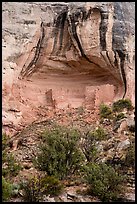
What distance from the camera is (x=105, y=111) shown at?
2323 centimetres

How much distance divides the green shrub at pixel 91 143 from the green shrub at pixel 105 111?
3388mm

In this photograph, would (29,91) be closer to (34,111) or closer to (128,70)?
(34,111)

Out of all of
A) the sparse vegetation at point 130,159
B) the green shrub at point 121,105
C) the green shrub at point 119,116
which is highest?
the green shrub at point 121,105

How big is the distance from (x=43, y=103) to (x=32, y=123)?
209cm

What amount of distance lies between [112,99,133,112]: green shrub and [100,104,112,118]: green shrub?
357 millimetres

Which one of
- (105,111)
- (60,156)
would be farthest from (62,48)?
(60,156)

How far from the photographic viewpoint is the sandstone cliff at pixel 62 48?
23.9m

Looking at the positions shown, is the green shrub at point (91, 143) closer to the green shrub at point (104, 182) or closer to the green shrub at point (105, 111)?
the green shrub at point (104, 182)

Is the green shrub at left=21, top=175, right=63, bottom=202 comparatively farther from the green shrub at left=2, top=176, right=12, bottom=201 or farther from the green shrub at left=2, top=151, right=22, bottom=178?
the green shrub at left=2, top=151, right=22, bottom=178

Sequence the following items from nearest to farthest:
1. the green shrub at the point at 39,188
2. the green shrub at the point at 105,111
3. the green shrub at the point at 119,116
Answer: the green shrub at the point at 39,188 < the green shrub at the point at 119,116 < the green shrub at the point at 105,111

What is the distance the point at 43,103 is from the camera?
25156 mm

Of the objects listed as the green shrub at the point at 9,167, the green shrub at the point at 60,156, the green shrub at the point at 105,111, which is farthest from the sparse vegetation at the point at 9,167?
the green shrub at the point at 105,111

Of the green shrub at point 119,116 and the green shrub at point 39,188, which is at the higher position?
the green shrub at point 119,116

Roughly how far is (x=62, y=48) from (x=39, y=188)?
12.7m
